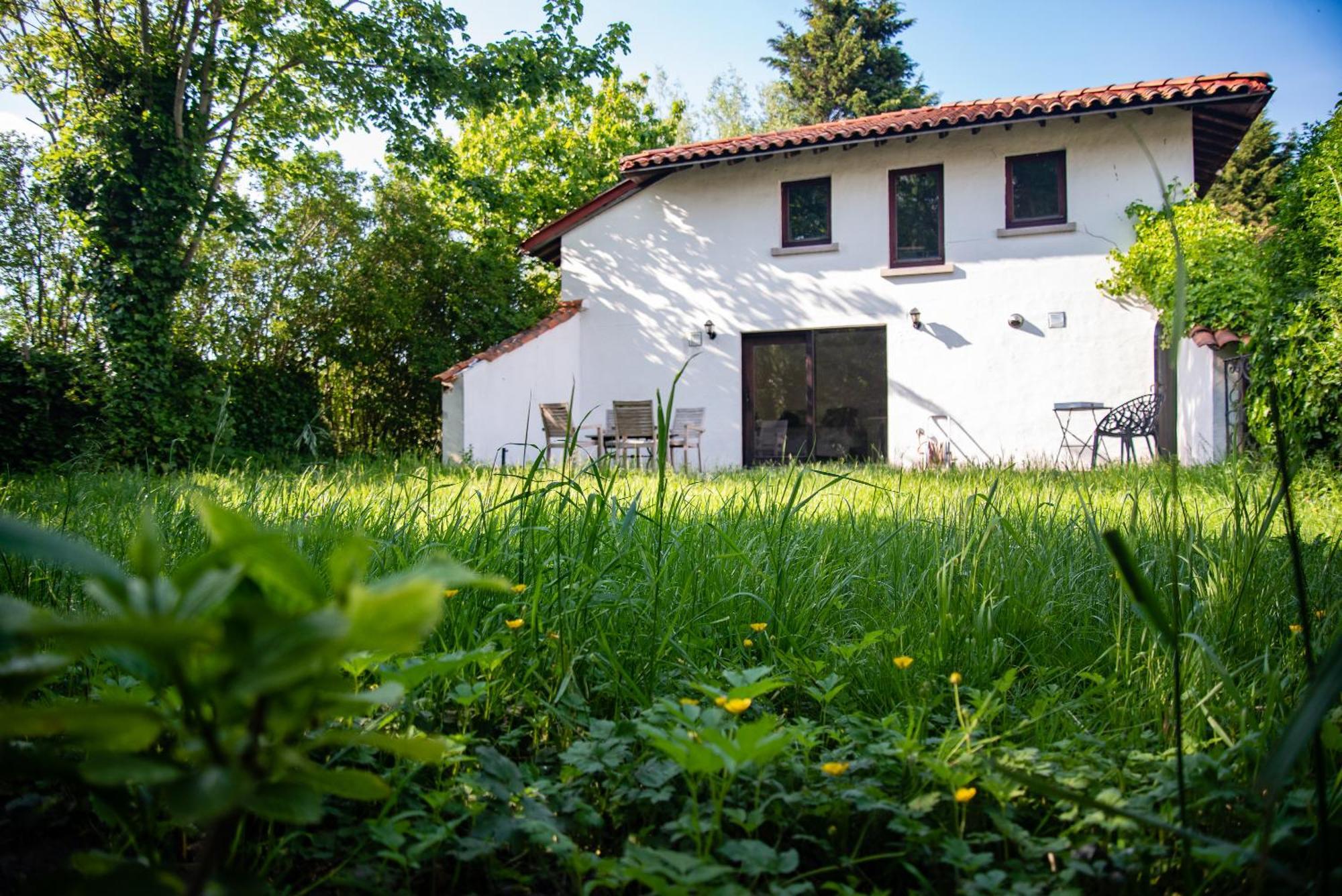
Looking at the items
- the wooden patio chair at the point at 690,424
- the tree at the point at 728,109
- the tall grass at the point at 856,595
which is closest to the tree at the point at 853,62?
the tree at the point at 728,109

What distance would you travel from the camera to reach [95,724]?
50cm

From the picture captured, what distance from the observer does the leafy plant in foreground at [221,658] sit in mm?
455

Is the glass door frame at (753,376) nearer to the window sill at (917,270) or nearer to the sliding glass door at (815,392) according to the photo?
the sliding glass door at (815,392)

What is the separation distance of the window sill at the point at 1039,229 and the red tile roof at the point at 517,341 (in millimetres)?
6157

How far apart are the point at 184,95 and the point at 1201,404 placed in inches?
478

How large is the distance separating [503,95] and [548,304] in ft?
18.3

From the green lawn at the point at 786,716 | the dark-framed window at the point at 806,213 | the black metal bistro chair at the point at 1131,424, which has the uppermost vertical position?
the dark-framed window at the point at 806,213

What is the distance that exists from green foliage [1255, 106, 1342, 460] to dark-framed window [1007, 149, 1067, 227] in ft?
19.4

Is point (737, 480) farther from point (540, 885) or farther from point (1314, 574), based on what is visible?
point (540, 885)

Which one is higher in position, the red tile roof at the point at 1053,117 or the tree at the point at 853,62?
the tree at the point at 853,62

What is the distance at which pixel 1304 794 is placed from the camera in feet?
3.49

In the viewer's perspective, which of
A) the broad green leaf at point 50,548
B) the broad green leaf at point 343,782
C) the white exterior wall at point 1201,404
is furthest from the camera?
the white exterior wall at point 1201,404


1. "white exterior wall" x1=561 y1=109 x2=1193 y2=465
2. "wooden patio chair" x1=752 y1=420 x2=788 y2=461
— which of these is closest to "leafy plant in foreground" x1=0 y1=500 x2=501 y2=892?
"white exterior wall" x1=561 y1=109 x2=1193 y2=465

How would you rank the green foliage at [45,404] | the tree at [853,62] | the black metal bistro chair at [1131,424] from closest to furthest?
the green foliage at [45,404] < the black metal bistro chair at [1131,424] < the tree at [853,62]
